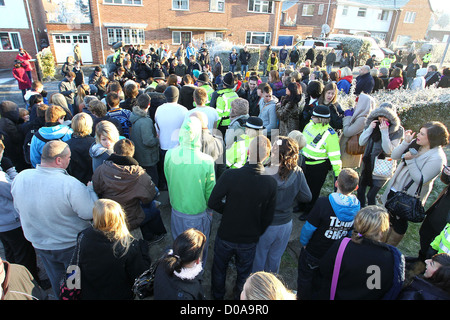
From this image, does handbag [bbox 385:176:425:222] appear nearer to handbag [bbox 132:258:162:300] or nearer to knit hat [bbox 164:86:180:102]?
handbag [bbox 132:258:162:300]

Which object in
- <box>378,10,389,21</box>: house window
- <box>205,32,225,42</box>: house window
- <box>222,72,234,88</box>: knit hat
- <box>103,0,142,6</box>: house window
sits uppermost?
<box>378,10,389,21</box>: house window

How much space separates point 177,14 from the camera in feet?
74.0

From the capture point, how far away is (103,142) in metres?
3.12

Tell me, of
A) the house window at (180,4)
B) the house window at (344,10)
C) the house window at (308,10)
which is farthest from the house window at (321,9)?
the house window at (180,4)

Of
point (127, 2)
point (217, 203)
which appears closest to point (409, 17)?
point (127, 2)

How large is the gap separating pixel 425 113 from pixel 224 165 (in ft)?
21.8

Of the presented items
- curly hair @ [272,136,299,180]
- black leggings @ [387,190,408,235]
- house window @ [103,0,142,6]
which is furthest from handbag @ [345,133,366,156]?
house window @ [103,0,142,6]

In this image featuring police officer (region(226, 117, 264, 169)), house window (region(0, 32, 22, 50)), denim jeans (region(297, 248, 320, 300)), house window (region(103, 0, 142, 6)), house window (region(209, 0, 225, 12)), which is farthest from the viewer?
house window (region(209, 0, 225, 12))

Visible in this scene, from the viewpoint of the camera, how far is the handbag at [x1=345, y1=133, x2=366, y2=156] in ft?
14.4

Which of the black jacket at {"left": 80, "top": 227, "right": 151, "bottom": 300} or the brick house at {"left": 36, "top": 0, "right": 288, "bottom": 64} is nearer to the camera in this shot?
the black jacket at {"left": 80, "top": 227, "right": 151, "bottom": 300}

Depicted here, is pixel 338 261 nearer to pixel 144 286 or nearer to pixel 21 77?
pixel 144 286

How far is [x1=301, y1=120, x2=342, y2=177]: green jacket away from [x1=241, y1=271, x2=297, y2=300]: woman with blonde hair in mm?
2551
